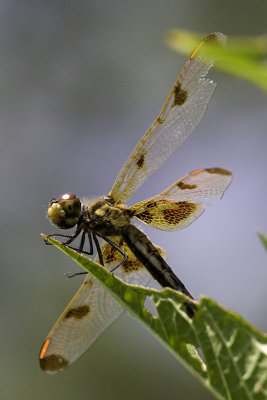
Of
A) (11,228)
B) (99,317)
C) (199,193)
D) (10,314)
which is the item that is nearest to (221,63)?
(199,193)

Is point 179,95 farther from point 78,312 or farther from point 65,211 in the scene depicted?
point 78,312

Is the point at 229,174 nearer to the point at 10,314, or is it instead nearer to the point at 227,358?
the point at 227,358

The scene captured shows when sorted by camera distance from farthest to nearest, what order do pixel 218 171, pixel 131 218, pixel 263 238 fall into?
pixel 131 218, pixel 218 171, pixel 263 238

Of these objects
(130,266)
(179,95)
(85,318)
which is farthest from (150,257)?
(179,95)

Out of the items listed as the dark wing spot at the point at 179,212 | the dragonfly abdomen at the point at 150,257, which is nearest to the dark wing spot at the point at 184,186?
the dark wing spot at the point at 179,212

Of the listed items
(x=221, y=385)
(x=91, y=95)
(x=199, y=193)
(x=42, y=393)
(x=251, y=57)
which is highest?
(x=91, y=95)

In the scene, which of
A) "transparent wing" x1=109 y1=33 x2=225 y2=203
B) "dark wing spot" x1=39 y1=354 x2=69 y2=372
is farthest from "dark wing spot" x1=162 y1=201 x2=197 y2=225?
"dark wing spot" x1=39 y1=354 x2=69 y2=372

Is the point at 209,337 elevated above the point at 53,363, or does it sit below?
below
